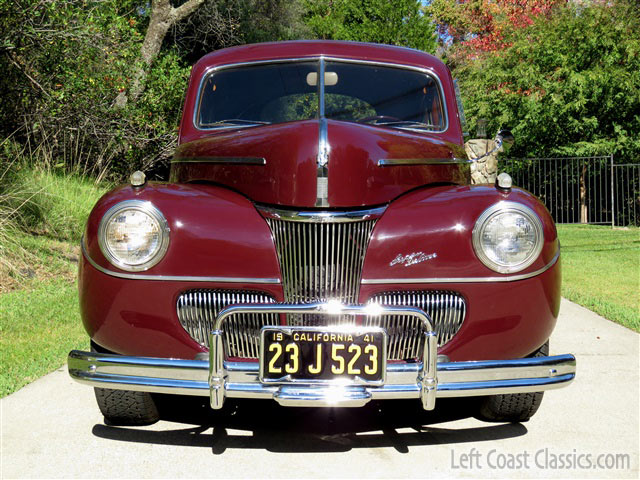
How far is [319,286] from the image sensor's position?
112 inches

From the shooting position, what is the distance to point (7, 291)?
6.39 m

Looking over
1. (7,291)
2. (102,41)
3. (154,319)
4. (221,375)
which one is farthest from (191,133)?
(102,41)

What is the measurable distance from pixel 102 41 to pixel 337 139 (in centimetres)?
761

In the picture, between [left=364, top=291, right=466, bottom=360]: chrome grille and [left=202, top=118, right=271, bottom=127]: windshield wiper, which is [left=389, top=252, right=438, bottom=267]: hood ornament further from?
[left=202, top=118, right=271, bottom=127]: windshield wiper

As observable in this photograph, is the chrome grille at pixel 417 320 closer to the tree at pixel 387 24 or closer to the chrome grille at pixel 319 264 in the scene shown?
the chrome grille at pixel 319 264

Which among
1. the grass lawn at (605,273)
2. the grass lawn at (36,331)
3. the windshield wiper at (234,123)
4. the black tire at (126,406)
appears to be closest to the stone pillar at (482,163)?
the grass lawn at (605,273)

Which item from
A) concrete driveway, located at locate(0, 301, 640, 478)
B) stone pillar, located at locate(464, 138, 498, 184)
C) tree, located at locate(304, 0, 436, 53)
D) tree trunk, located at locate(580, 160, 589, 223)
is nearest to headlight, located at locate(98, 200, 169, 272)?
concrete driveway, located at locate(0, 301, 640, 478)

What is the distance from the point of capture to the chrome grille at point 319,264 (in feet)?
9.23

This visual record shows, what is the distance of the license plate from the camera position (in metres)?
2.54

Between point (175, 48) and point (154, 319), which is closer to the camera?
point (154, 319)

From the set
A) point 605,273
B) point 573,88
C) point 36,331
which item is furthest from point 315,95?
point 573,88

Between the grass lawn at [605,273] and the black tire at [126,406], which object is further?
the grass lawn at [605,273]

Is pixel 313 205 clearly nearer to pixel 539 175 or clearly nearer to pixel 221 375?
pixel 221 375

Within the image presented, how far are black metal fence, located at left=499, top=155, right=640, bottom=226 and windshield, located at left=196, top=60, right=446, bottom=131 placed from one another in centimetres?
1227
